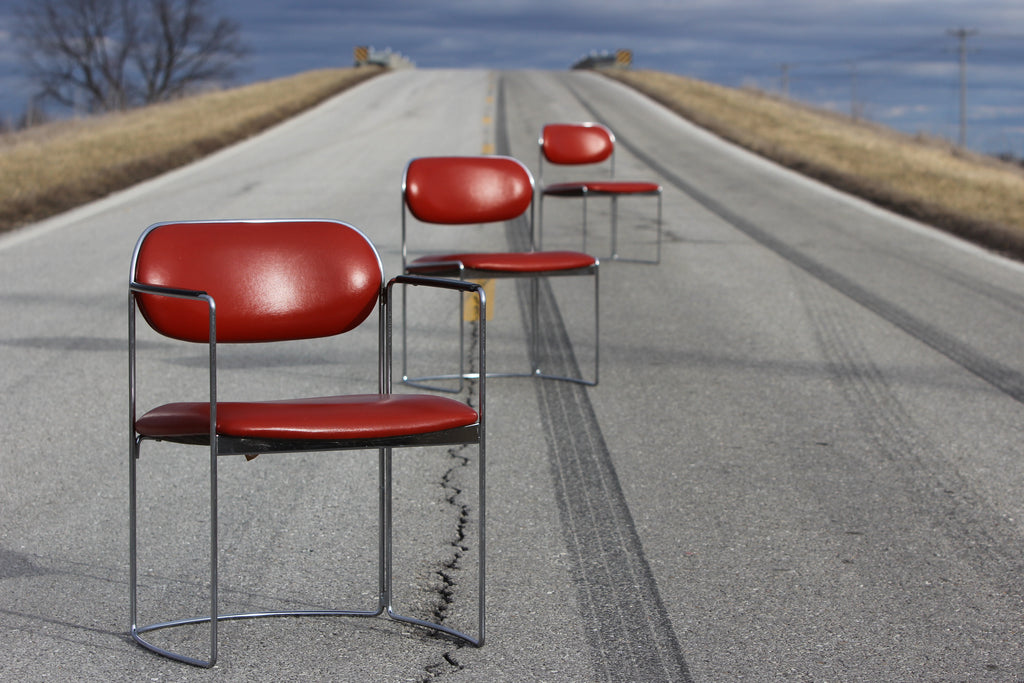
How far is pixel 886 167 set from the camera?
1711 centimetres

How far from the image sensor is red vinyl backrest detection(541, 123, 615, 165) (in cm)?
1006

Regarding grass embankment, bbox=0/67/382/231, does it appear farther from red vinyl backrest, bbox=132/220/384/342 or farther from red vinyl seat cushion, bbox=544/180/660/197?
red vinyl backrest, bbox=132/220/384/342

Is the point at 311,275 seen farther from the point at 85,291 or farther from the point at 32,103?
the point at 32,103

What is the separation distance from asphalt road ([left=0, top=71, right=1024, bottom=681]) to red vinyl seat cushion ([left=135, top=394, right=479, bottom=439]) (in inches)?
22.7

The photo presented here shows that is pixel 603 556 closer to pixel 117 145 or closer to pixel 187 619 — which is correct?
pixel 187 619

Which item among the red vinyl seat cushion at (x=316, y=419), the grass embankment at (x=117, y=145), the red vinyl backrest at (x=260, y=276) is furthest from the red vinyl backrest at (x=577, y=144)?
the red vinyl seat cushion at (x=316, y=419)

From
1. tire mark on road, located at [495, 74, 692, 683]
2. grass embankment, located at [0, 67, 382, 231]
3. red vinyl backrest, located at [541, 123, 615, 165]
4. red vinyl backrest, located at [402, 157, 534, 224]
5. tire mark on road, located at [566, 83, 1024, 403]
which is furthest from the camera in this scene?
grass embankment, located at [0, 67, 382, 231]

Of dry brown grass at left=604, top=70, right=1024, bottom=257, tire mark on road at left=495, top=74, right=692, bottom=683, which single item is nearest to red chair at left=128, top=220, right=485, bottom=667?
tire mark on road at left=495, top=74, right=692, bottom=683

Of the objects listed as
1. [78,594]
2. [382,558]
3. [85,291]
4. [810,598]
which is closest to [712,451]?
[810,598]

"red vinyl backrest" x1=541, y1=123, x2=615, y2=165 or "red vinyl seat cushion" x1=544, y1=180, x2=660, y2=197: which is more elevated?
"red vinyl backrest" x1=541, y1=123, x2=615, y2=165

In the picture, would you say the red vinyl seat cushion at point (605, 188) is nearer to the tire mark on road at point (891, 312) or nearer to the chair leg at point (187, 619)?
the tire mark on road at point (891, 312)

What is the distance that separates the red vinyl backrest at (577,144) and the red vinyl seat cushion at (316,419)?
7.23 meters

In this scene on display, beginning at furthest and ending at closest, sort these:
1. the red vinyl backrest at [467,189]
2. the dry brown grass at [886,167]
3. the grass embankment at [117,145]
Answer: the grass embankment at [117,145] → the dry brown grass at [886,167] → the red vinyl backrest at [467,189]

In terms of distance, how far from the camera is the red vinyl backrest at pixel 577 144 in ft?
33.0
